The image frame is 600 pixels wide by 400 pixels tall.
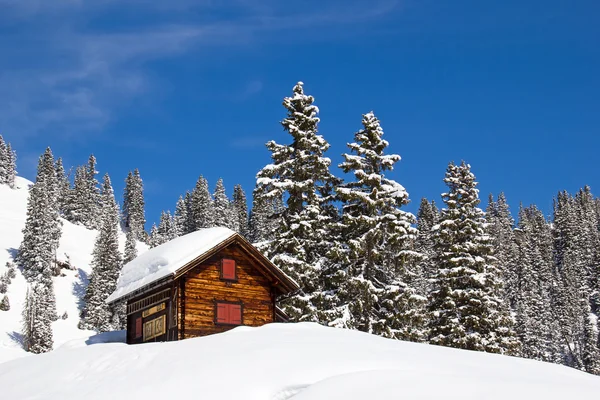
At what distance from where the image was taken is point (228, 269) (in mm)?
35812

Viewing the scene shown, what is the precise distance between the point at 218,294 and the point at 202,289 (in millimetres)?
925

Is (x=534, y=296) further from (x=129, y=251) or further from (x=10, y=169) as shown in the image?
(x=10, y=169)

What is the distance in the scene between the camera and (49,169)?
→ 416ft

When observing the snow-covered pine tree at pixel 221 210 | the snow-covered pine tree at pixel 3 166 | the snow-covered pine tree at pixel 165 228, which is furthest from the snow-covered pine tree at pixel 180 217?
the snow-covered pine tree at pixel 3 166

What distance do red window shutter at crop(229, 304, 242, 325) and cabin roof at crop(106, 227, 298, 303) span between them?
244 centimetres

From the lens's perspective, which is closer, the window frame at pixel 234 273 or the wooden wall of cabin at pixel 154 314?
the wooden wall of cabin at pixel 154 314

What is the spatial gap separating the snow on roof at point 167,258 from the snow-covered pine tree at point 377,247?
295 inches

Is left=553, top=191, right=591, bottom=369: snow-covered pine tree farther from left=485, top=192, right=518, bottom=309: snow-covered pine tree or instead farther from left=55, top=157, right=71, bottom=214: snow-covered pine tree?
left=55, top=157, right=71, bottom=214: snow-covered pine tree

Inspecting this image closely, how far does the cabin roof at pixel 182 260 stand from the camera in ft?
111

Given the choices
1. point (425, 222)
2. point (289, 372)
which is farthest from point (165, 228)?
point (289, 372)

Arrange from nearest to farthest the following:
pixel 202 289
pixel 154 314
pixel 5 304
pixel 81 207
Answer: pixel 202 289, pixel 154 314, pixel 5 304, pixel 81 207

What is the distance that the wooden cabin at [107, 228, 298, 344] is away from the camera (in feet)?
111

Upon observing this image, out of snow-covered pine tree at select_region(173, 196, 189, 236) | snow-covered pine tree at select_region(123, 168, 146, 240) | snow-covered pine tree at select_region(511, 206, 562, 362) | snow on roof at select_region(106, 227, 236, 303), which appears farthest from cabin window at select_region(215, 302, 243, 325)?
snow-covered pine tree at select_region(123, 168, 146, 240)

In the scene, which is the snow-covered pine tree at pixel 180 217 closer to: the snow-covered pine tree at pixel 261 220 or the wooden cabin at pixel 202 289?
the snow-covered pine tree at pixel 261 220
